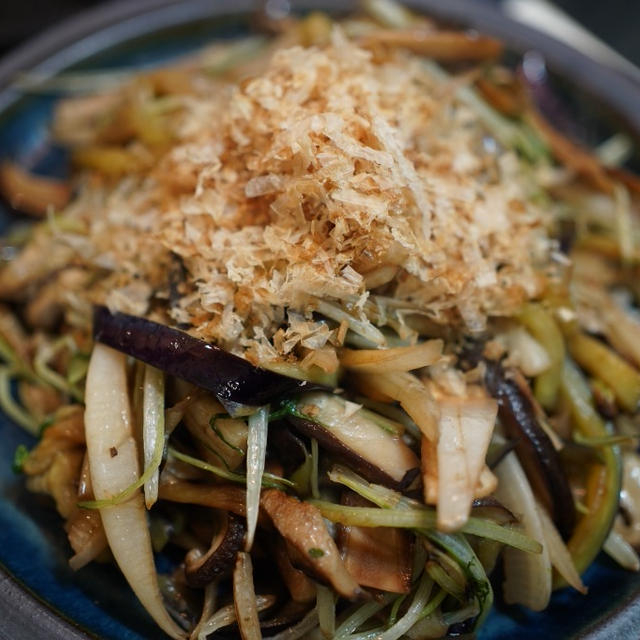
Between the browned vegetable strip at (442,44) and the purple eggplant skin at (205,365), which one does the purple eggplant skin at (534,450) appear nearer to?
the purple eggplant skin at (205,365)

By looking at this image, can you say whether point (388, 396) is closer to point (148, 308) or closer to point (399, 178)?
point (399, 178)

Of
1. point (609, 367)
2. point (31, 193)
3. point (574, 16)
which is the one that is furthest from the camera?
point (574, 16)

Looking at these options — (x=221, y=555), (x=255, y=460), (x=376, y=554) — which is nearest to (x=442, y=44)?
(x=255, y=460)

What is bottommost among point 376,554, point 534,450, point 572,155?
point 376,554

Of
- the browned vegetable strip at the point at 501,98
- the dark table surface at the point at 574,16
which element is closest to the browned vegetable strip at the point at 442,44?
the browned vegetable strip at the point at 501,98

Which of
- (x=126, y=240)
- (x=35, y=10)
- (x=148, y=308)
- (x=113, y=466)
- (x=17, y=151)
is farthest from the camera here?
(x=35, y=10)

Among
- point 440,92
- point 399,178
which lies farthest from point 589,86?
point 399,178

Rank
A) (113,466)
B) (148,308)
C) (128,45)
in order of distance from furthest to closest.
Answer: (128,45) < (148,308) < (113,466)

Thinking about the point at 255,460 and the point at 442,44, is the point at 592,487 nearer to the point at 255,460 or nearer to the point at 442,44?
the point at 255,460
